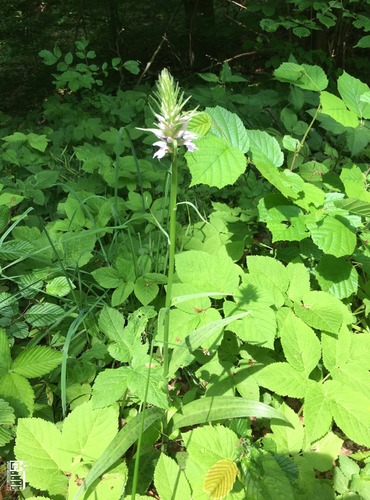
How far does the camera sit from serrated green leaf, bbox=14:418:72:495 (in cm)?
103

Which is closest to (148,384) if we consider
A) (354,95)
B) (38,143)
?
(354,95)

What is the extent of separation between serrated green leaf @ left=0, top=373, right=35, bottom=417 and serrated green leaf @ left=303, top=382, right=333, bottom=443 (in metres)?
0.82

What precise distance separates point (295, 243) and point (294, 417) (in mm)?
804

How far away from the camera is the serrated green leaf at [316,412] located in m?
1.11

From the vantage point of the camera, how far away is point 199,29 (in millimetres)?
4000

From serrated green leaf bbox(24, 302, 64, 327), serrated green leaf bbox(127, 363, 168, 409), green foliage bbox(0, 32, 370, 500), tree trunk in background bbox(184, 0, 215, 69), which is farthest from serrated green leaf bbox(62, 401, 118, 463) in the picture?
tree trunk in background bbox(184, 0, 215, 69)

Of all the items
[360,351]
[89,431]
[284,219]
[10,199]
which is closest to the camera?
[89,431]

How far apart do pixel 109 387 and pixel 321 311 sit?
0.76m

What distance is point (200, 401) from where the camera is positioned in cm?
118

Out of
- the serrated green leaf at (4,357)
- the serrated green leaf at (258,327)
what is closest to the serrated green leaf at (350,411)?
the serrated green leaf at (258,327)

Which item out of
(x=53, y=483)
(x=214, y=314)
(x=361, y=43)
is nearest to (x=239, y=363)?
(x=214, y=314)

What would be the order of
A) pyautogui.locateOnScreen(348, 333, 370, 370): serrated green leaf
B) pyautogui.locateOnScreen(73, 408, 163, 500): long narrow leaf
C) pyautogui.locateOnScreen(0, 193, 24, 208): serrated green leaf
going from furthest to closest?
pyautogui.locateOnScreen(0, 193, 24, 208): serrated green leaf
pyautogui.locateOnScreen(348, 333, 370, 370): serrated green leaf
pyautogui.locateOnScreen(73, 408, 163, 500): long narrow leaf

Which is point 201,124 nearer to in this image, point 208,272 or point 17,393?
point 208,272

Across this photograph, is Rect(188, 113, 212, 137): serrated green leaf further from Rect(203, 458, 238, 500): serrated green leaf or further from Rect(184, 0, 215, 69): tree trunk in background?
Rect(184, 0, 215, 69): tree trunk in background
